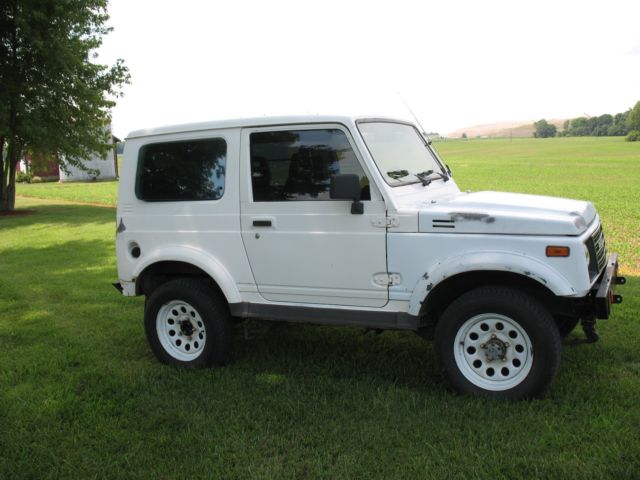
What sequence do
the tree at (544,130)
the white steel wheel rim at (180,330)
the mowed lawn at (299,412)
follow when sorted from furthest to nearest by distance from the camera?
the tree at (544,130)
the white steel wheel rim at (180,330)
the mowed lawn at (299,412)

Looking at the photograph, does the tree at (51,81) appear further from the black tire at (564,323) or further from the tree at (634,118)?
the tree at (634,118)

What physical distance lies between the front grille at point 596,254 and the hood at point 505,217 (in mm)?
133

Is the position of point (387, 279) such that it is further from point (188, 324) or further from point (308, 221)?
point (188, 324)

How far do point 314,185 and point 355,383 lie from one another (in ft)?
5.29

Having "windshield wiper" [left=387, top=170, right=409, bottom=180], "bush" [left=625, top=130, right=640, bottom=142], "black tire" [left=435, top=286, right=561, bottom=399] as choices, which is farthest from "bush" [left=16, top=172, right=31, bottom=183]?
"bush" [left=625, top=130, right=640, bottom=142]

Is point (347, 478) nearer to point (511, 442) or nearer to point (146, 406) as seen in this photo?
point (511, 442)

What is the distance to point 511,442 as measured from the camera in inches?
148

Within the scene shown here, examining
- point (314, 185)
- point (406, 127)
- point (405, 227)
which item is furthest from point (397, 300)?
point (406, 127)

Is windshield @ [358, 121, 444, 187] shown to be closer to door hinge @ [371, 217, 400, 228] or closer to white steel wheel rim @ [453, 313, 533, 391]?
door hinge @ [371, 217, 400, 228]

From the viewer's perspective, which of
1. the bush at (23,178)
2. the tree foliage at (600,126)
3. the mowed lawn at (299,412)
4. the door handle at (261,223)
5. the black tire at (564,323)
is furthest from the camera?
the tree foliage at (600,126)

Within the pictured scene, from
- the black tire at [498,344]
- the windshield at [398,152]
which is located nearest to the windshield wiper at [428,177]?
the windshield at [398,152]

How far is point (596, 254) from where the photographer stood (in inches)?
177

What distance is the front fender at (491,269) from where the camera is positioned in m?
4.01

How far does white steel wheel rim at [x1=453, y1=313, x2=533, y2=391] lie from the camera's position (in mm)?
4289
